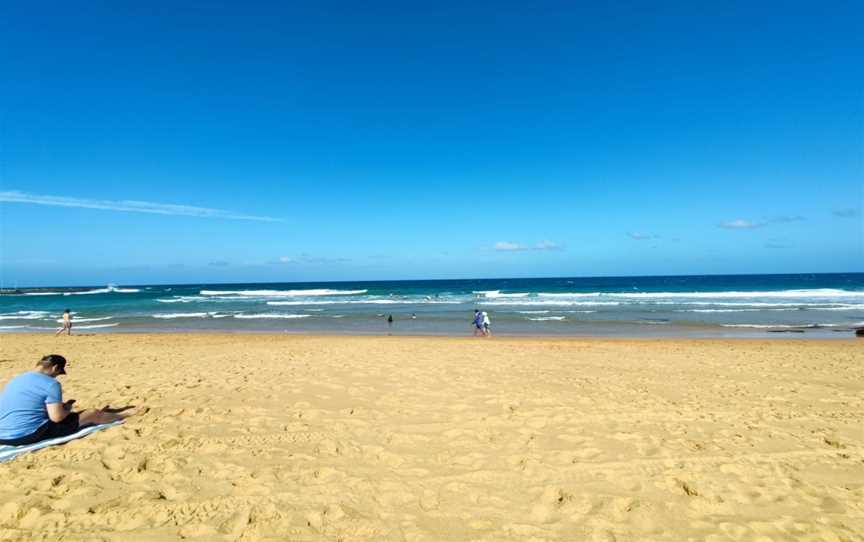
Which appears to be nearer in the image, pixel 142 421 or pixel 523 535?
pixel 523 535

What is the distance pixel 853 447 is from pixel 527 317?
22516 mm

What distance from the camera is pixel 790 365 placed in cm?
1033

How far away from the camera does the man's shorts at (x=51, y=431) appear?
15.2 feet

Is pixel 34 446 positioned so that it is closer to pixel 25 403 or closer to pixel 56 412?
pixel 56 412

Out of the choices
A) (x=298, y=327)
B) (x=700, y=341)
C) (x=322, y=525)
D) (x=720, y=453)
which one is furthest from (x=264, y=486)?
(x=298, y=327)

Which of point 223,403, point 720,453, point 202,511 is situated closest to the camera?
point 202,511

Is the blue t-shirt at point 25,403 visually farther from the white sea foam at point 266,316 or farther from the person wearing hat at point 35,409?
the white sea foam at point 266,316

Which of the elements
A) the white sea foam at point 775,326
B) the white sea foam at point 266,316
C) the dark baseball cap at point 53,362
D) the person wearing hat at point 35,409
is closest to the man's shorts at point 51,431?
the person wearing hat at point 35,409

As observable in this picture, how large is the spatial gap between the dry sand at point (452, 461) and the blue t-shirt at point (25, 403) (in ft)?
1.48

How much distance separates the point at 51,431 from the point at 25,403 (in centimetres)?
40

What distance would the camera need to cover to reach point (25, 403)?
4.77 m

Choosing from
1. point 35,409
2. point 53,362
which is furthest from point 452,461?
point 53,362

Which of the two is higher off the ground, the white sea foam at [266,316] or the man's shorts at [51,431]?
the man's shorts at [51,431]

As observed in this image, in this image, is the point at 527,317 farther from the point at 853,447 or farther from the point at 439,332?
the point at 853,447
